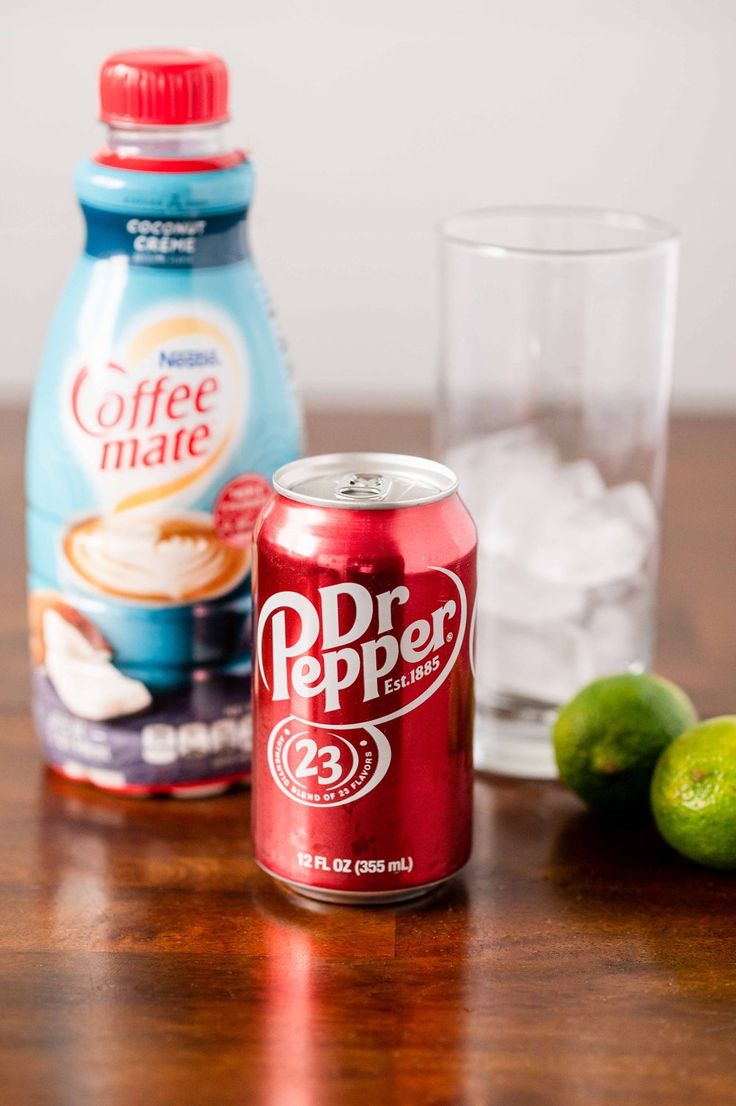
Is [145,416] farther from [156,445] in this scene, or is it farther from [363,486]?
[363,486]

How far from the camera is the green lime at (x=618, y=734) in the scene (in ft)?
2.99

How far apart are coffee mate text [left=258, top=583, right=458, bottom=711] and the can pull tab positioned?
0.06 meters

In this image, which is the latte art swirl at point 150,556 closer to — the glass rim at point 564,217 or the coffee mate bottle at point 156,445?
the coffee mate bottle at point 156,445

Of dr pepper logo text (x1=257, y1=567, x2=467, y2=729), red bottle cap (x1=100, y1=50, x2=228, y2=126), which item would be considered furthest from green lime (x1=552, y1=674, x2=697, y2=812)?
red bottle cap (x1=100, y1=50, x2=228, y2=126)

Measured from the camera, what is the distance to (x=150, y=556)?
92 centimetres

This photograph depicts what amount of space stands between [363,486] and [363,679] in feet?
0.36

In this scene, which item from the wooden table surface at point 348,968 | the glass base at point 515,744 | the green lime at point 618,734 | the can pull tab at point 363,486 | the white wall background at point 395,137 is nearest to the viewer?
the wooden table surface at point 348,968

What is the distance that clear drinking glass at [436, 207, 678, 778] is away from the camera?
100 cm

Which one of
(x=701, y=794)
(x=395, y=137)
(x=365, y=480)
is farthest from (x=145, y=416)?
(x=395, y=137)

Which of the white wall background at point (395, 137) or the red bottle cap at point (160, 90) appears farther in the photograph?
the white wall background at point (395, 137)

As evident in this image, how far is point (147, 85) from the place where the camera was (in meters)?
0.87

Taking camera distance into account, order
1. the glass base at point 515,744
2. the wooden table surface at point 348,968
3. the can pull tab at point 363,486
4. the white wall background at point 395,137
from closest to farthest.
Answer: the wooden table surface at point 348,968 → the can pull tab at point 363,486 → the glass base at point 515,744 → the white wall background at point 395,137

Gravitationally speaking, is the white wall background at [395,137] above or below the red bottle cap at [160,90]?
below

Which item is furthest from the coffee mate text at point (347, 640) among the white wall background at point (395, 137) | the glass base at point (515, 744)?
the white wall background at point (395, 137)
